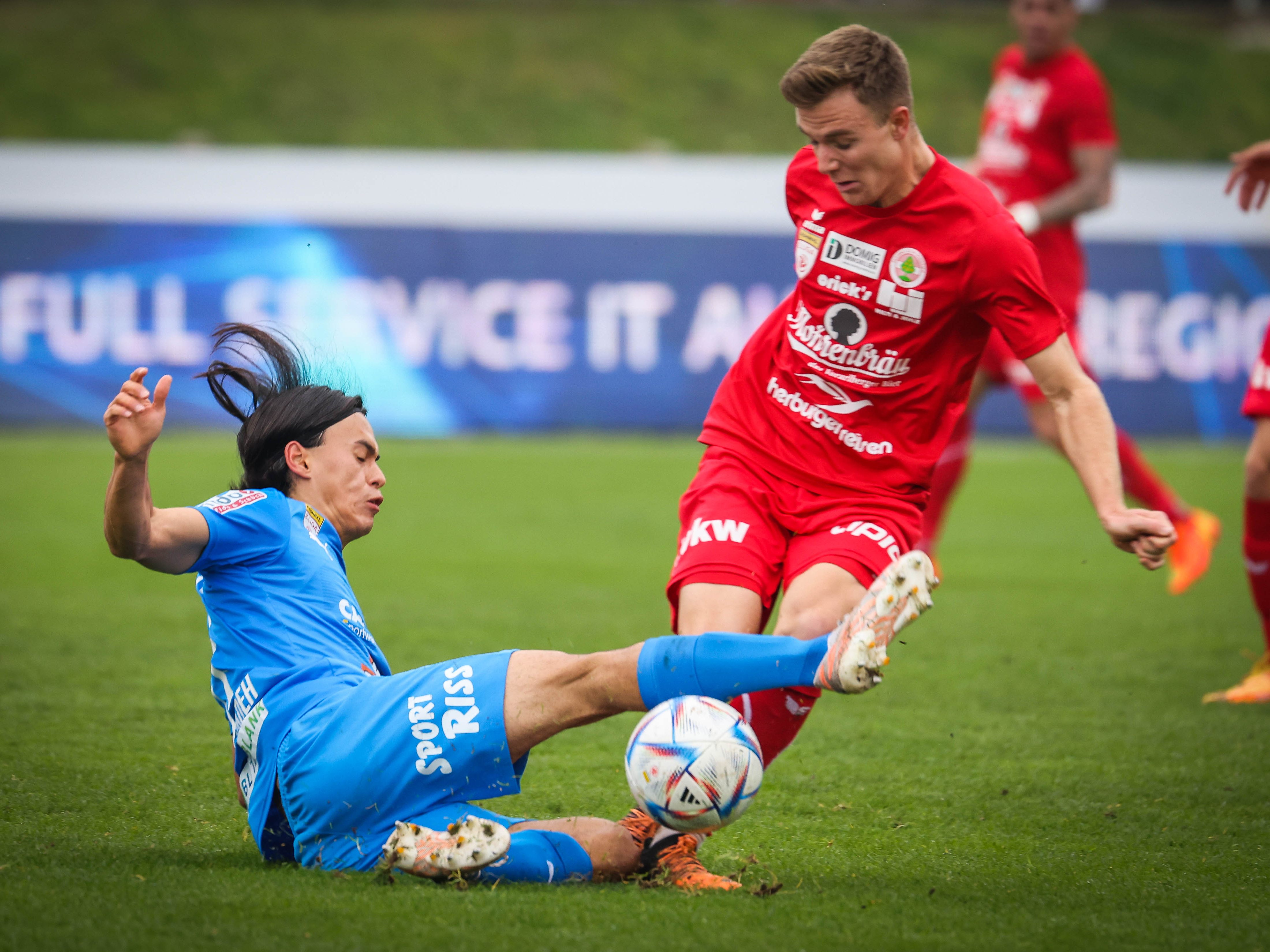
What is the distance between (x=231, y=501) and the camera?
133 inches

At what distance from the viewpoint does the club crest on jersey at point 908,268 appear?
372 centimetres

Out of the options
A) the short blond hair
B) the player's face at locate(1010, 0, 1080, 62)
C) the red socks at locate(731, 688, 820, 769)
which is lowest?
the red socks at locate(731, 688, 820, 769)

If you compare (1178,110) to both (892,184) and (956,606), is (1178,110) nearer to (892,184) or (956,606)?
(956,606)

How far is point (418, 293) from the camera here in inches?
582

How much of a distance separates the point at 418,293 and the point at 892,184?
11524 millimetres

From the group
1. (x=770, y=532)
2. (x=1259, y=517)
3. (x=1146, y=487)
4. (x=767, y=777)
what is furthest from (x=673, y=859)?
(x=1146, y=487)

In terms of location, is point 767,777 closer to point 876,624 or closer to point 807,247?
point 876,624

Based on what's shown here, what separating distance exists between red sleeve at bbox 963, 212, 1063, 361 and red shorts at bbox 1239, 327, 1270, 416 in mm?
2020

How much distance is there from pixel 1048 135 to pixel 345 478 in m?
5.36

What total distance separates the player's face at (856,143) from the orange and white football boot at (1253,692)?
2.87m

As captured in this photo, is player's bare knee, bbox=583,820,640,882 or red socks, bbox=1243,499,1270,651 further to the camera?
red socks, bbox=1243,499,1270,651

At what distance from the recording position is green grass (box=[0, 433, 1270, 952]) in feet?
9.54

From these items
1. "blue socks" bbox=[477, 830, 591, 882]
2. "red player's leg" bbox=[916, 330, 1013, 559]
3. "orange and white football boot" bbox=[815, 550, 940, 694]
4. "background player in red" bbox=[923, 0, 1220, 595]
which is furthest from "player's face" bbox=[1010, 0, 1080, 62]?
"blue socks" bbox=[477, 830, 591, 882]

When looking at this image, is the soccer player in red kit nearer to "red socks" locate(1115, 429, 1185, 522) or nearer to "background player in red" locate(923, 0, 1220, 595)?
"background player in red" locate(923, 0, 1220, 595)
